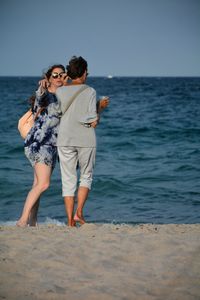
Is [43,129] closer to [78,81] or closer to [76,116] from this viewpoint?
[76,116]

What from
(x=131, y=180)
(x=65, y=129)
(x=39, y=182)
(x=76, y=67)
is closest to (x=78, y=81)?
(x=76, y=67)

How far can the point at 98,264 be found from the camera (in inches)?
163

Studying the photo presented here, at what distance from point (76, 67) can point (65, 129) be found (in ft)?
2.18

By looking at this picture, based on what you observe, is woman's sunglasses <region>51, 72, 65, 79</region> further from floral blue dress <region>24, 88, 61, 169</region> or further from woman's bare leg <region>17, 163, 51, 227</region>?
woman's bare leg <region>17, 163, 51, 227</region>

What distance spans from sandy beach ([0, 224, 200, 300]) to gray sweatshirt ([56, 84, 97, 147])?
0.95m

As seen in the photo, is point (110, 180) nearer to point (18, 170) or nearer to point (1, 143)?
point (18, 170)

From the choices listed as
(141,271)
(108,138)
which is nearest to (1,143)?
(108,138)

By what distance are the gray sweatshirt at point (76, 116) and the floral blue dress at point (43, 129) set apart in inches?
5.5

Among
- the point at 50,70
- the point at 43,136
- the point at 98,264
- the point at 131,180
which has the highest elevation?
the point at 50,70

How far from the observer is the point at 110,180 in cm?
1043

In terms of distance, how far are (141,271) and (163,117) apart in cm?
2093

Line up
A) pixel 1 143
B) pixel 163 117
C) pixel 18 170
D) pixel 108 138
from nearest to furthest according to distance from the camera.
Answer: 1. pixel 18 170
2. pixel 1 143
3. pixel 108 138
4. pixel 163 117

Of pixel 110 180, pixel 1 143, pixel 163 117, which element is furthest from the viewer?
pixel 163 117

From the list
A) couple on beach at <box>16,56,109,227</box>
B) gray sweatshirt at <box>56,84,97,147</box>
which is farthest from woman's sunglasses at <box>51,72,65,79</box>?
gray sweatshirt at <box>56,84,97,147</box>
